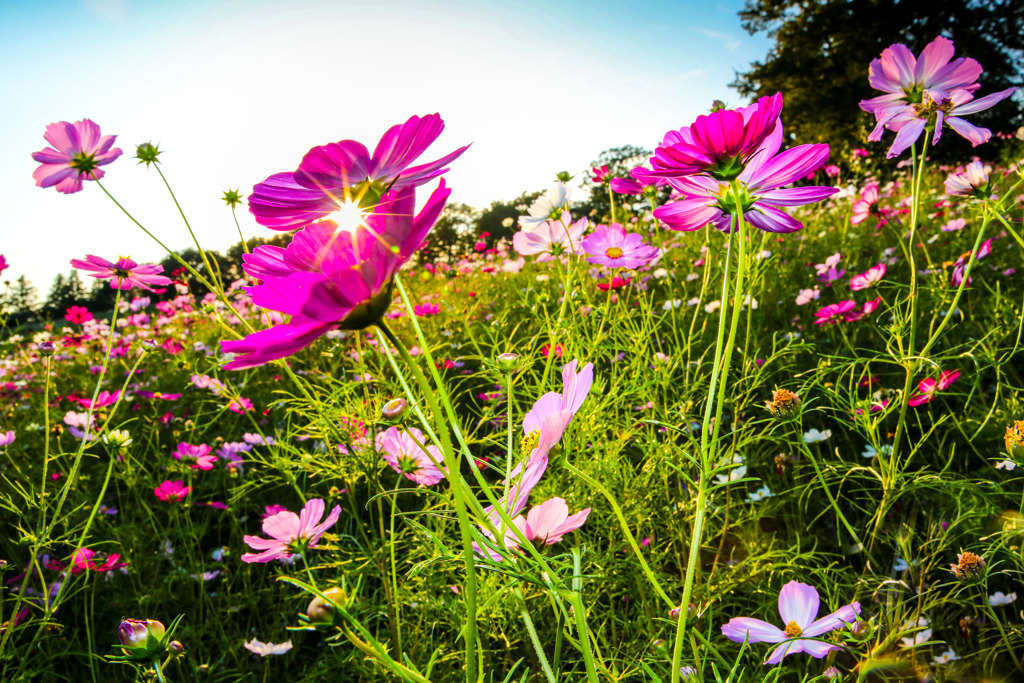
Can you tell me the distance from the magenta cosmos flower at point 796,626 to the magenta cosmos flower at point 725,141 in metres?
0.37

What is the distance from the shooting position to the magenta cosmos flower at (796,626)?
0.46m

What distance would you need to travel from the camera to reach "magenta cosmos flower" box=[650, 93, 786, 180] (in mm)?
326

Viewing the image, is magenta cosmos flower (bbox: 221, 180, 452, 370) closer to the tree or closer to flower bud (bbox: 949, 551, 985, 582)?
flower bud (bbox: 949, 551, 985, 582)

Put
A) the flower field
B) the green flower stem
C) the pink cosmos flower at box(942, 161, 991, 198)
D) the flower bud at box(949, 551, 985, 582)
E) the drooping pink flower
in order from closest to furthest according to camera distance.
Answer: the green flower stem
the flower field
the drooping pink flower
the flower bud at box(949, 551, 985, 582)
the pink cosmos flower at box(942, 161, 991, 198)

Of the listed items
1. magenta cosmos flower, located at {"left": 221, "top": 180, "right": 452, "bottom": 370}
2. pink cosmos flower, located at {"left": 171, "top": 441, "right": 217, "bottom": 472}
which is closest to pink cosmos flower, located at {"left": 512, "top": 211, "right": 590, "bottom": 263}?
magenta cosmos flower, located at {"left": 221, "top": 180, "right": 452, "bottom": 370}

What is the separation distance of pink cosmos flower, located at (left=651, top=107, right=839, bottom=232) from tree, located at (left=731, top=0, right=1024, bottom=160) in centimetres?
965

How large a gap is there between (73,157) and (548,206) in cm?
82

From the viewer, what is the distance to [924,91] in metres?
0.63

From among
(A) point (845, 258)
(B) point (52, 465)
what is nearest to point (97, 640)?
(B) point (52, 465)

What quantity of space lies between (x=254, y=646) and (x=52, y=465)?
1.17m

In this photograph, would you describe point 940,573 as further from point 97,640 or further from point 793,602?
point 97,640

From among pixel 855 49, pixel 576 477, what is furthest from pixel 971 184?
pixel 855 49

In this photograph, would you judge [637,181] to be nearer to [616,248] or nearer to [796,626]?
[616,248]

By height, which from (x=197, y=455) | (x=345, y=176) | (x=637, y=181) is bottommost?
(x=197, y=455)
